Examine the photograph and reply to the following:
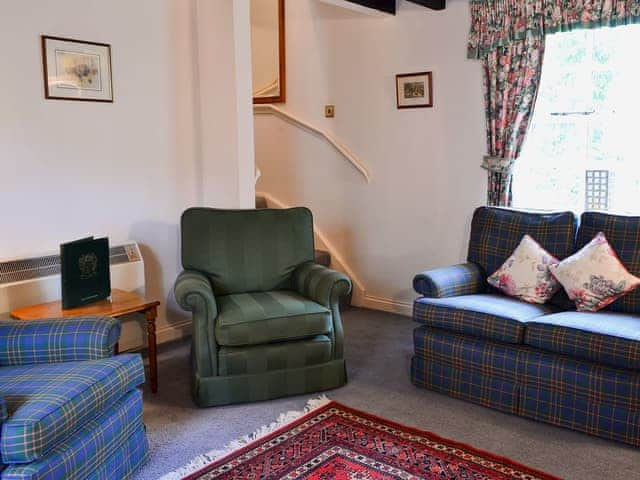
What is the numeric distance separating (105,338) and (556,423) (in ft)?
6.70

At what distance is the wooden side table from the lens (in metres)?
3.09

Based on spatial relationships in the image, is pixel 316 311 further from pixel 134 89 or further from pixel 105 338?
pixel 134 89

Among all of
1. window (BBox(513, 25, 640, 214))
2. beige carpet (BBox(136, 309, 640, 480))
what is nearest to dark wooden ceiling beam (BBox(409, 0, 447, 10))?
window (BBox(513, 25, 640, 214))

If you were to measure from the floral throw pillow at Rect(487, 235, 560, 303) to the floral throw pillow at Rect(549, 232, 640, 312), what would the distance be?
10 centimetres

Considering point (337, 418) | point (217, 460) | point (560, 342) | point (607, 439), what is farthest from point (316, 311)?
point (607, 439)

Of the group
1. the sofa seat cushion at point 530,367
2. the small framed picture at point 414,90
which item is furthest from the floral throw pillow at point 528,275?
the small framed picture at point 414,90

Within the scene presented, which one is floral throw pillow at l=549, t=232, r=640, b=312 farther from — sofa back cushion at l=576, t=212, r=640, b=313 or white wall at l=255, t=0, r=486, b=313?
white wall at l=255, t=0, r=486, b=313

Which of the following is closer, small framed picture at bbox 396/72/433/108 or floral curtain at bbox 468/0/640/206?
floral curtain at bbox 468/0/640/206

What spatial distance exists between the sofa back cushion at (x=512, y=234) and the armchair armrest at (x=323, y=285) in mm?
886

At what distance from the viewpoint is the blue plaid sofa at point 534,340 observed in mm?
2744

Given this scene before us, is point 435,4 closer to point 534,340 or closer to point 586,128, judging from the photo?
point 586,128

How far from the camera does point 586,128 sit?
12.9 ft

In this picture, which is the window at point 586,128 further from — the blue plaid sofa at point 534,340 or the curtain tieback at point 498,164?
the blue plaid sofa at point 534,340

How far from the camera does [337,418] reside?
3.04 meters
